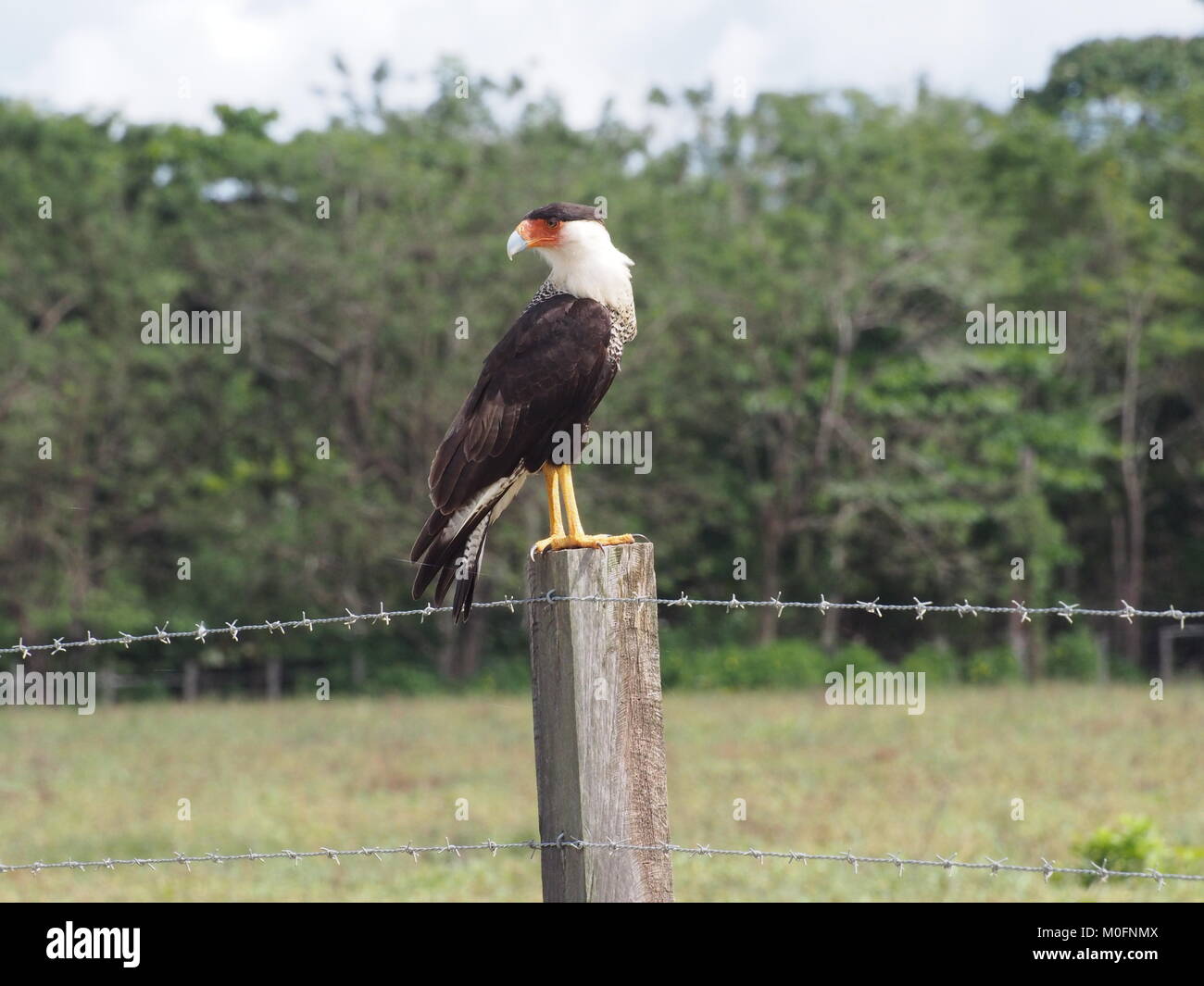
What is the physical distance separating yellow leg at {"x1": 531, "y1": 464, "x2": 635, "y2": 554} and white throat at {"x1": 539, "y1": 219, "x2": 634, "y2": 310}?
0.55 m

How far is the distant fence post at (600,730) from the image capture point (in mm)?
3262

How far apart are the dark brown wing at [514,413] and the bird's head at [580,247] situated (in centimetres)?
5

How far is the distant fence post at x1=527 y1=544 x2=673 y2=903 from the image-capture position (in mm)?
3262

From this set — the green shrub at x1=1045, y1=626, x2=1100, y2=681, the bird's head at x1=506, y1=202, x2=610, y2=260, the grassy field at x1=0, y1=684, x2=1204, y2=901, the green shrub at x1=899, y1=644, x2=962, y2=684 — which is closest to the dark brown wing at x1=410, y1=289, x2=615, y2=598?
the bird's head at x1=506, y1=202, x2=610, y2=260

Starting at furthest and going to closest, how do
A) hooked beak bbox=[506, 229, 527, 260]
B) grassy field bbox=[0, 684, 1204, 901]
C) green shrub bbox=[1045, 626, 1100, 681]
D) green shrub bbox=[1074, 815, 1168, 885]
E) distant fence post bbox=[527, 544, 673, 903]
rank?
green shrub bbox=[1045, 626, 1100, 681] → grassy field bbox=[0, 684, 1204, 901] → green shrub bbox=[1074, 815, 1168, 885] → hooked beak bbox=[506, 229, 527, 260] → distant fence post bbox=[527, 544, 673, 903]

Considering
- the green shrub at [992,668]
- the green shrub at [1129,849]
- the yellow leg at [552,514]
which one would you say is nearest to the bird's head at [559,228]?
the yellow leg at [552,514]

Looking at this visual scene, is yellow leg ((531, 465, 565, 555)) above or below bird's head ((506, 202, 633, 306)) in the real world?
below

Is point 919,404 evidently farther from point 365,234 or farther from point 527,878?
point 527,878

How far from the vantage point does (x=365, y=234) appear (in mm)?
27516

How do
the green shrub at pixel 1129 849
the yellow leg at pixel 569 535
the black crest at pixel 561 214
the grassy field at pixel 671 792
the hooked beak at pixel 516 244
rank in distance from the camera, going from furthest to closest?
1. the grassy field at pixel 671 792
2. the green shrub at pixel 1129 849
3. the black crest at pixel 561 214
4. the hooked beak at pixel 516 244
5. the yellow leg at pixel 569 535

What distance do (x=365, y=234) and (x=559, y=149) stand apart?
4693 millimetres

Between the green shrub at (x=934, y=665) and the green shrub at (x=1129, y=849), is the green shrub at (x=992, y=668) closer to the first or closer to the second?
the green shrub at (x=934, y=665)

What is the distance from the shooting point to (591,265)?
4664 mm

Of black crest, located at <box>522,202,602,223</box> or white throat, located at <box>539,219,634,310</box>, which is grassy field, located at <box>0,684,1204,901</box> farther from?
black crest, located at <box>522,202,602,223</box>
